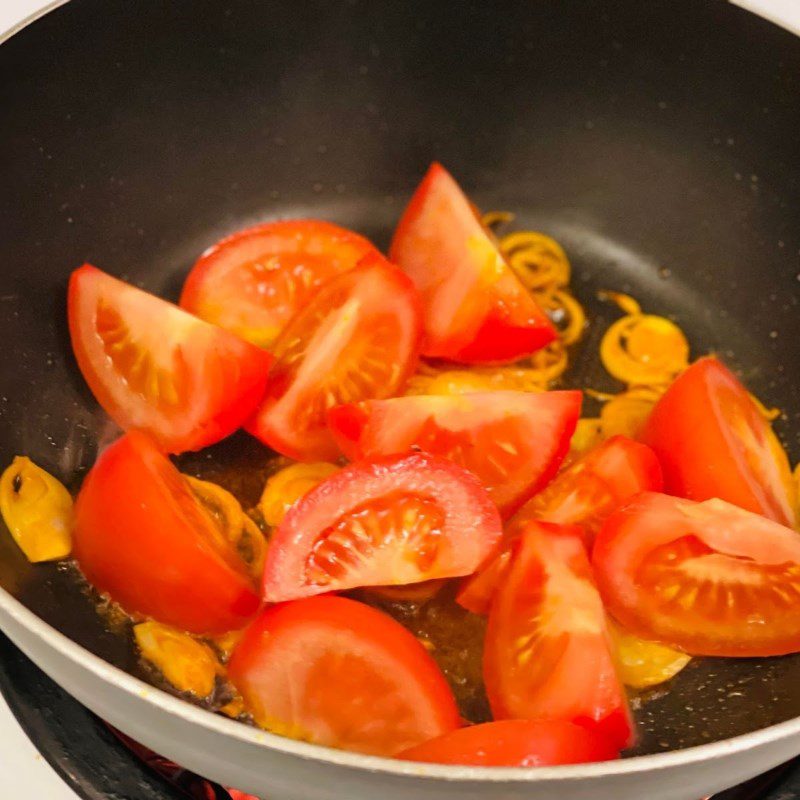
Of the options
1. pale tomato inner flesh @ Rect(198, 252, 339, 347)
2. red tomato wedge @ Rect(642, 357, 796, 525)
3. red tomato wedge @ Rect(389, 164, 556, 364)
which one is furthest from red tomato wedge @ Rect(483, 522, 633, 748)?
pale tomato inner flesh @ Rect(198, 252, 339, 347)

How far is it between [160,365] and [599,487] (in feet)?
1.60

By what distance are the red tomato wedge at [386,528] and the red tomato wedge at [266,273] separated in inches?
13.3

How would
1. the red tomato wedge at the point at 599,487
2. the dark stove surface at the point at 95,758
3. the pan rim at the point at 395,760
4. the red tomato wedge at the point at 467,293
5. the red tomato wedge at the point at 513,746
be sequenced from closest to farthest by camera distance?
the pan rim at the point at 395,760, the red tomato wedge at the point at 513,746, the dark stove surface at the point at 95,758, the red tomato wedge at the point at 599,487, the red tomato wedge at the point at 467,293

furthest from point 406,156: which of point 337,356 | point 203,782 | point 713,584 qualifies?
point 203,782

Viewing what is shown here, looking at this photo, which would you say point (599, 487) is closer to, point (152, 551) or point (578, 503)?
point (578, 503)

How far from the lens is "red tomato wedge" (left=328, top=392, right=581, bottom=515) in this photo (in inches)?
39.7

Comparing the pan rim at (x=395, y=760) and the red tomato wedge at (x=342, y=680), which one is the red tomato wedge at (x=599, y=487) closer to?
the red tomato wedge at (x=342, y=680)

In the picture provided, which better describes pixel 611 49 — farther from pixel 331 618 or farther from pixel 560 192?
pixel 331 618

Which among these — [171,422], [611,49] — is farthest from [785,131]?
[171,422]

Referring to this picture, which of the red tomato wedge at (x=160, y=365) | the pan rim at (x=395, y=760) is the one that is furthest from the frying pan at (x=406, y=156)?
the pan rim at (x=395, y=760)

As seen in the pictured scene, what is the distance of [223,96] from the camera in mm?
1232

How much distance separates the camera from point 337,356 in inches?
42.6

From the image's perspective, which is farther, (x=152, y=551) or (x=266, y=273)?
(x=266, y=273)

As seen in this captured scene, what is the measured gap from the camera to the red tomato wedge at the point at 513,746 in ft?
2.42
